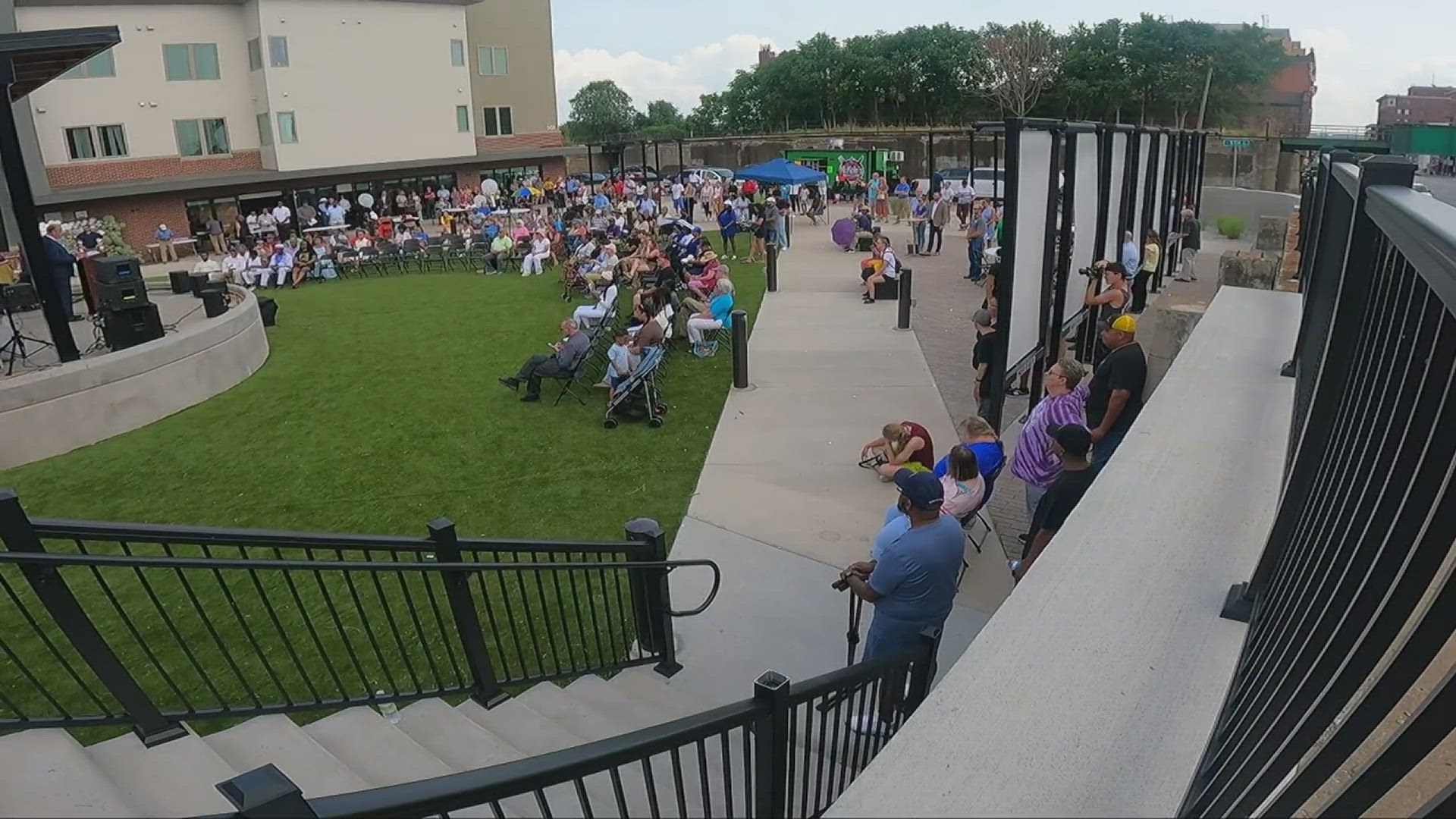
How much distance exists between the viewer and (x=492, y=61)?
41562 millimetres

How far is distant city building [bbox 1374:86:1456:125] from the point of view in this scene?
365ft

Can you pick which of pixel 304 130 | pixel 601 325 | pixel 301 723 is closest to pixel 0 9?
pixel 304 130

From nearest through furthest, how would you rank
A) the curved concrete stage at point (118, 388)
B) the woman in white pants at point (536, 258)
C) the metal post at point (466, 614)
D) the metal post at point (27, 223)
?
the metal post at point (466, 614) → the metal post at point (27, 223) → the curved concrete stage at point (118, 388) → the woman in white pants at point (536, 258)

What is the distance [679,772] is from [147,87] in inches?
1429

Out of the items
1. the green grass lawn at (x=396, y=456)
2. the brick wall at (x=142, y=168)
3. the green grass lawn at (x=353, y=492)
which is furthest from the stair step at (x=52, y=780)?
the brick wall at (x=142, y=168)

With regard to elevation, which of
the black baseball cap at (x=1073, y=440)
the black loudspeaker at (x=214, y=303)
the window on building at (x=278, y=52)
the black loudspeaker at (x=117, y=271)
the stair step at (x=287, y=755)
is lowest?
the stair step at (x=287, y=755)

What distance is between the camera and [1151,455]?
4145 mm

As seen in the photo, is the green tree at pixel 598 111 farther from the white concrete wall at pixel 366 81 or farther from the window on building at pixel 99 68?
the window on building at pixel 99 68

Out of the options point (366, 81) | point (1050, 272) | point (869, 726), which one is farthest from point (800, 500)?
point (366, 81)

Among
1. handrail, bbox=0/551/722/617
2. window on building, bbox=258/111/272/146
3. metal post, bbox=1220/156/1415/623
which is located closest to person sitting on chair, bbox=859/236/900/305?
handrail, bbox=0/551/722/617

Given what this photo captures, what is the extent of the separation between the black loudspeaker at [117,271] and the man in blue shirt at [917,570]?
1018cm

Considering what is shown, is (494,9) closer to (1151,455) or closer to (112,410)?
(112,410)

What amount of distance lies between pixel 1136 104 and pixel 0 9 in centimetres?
5609

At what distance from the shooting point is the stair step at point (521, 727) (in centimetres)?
445
